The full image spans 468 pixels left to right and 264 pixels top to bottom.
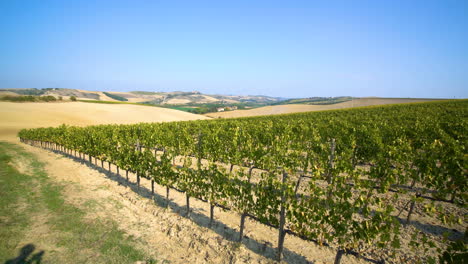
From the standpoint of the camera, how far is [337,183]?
5.57m

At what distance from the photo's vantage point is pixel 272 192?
6258 millimetres

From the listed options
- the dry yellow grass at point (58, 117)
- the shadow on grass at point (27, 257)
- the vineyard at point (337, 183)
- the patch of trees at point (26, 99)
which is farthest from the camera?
the patch of trees at point (26, 99)

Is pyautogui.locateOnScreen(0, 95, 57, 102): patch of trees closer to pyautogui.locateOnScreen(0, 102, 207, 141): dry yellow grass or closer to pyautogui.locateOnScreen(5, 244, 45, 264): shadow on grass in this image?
pyautogui.locateOnScreen(0, 102, 207, 141): dry yellow grass

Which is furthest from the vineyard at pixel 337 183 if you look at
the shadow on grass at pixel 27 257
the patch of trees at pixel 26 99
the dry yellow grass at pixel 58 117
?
the patch of trees at pixel 26 99

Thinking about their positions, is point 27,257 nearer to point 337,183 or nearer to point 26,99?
point 337,183

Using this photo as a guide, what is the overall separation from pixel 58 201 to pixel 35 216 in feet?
4.38

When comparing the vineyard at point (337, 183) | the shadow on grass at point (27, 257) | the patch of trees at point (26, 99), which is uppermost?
the patch of trees at point (26, 99)

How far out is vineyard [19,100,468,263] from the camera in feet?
16.8

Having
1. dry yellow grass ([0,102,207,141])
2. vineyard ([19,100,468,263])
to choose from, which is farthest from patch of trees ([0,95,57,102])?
vineyard ([19,100,468,263])

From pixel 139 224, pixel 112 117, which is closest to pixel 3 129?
pixel 112 117

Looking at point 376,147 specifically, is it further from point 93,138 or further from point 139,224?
point 93,138

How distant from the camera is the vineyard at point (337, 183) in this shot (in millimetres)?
5133

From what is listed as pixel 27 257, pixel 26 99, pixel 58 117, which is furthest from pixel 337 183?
pixel 26 99

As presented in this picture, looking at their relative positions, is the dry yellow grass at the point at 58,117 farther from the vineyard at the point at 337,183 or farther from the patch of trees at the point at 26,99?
the vineyard at the point at 337,183
